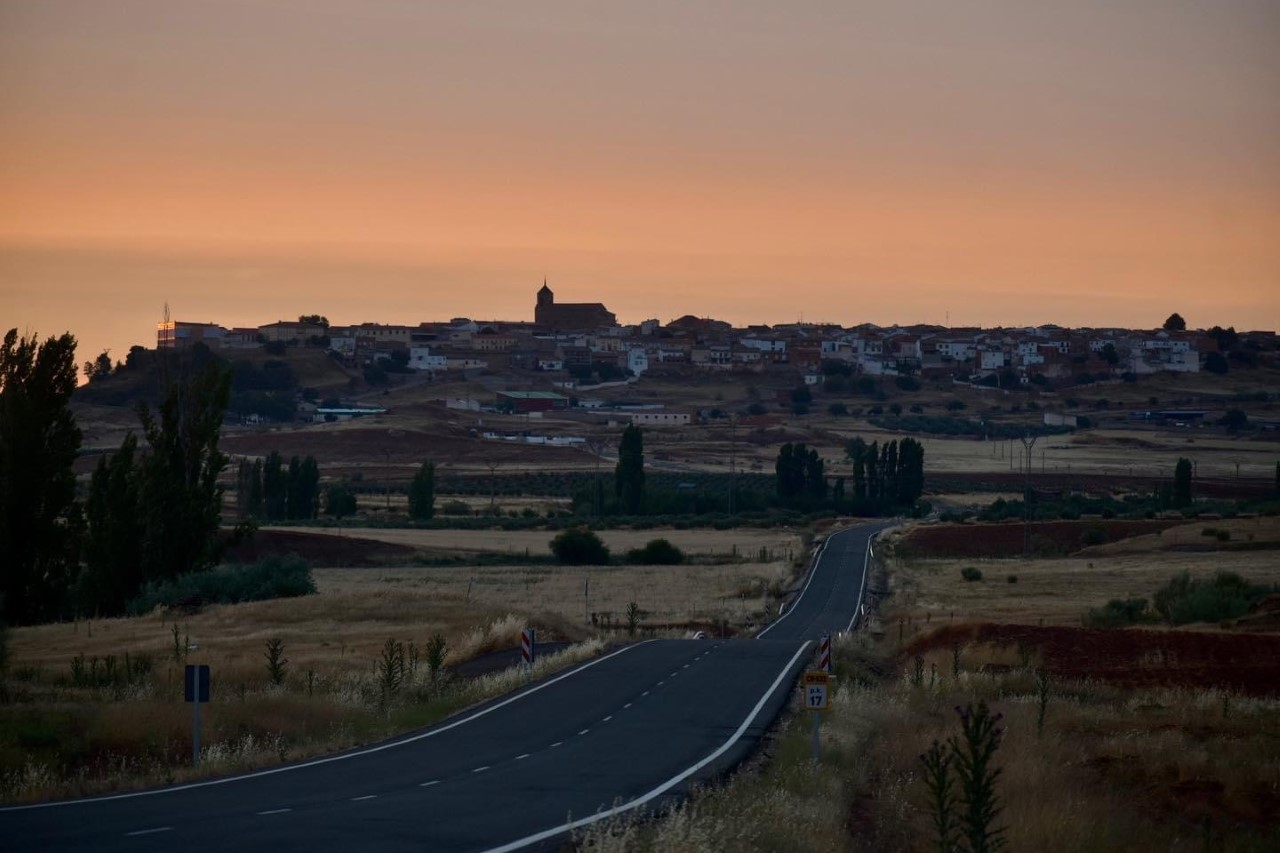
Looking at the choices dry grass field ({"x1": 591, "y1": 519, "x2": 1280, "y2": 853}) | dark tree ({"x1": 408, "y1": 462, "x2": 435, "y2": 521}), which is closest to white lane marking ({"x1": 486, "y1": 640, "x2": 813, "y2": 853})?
dry grass field ({"x1": 591, "y1": 519, "x2": 1280, "y2": 853})

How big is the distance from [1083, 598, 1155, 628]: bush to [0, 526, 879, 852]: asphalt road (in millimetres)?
17811

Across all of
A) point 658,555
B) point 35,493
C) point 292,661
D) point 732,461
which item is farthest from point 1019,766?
point 732,461

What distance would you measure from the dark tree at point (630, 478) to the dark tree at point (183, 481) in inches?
2160

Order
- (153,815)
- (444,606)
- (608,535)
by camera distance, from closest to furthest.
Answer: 1. (153,815)
2. (444,606)
3. (608,535)

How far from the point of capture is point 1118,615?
46.3 m

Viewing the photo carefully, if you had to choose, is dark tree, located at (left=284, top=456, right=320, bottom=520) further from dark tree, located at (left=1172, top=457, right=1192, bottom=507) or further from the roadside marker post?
the roadside marker post

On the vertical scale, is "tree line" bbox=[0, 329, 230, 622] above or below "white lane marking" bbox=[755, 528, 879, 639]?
above

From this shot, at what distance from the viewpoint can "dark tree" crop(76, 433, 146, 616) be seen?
4825 cm

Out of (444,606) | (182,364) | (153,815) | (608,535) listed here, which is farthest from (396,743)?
(608,535)

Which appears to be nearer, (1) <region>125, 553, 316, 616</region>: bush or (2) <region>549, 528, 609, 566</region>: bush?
(1) <region>125, 553, 316, 616</region>: bush

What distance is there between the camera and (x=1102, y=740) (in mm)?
25344

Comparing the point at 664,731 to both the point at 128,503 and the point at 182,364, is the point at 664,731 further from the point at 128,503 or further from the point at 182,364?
the point at 182,364

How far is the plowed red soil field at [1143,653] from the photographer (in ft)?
106

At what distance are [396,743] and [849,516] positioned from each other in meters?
94.4
